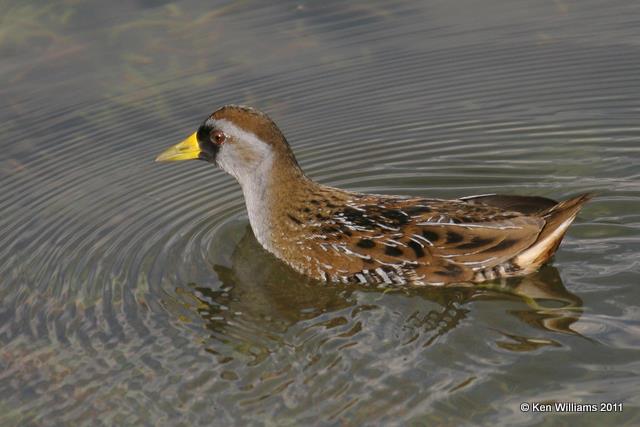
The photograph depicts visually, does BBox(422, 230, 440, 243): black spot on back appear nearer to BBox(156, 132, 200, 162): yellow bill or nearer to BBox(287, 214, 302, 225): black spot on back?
BBox(287, 214, 302, 225): black spot on back

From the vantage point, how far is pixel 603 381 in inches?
300

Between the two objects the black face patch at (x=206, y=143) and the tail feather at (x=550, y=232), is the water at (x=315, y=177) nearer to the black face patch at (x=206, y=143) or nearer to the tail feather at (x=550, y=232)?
the tail feather at (x=550, y=232)

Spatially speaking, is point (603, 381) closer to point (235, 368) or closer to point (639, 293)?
point (639, 293)

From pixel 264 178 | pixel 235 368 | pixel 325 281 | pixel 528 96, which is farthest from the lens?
pixel 528 96

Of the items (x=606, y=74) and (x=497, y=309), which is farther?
(x=606, y=74)

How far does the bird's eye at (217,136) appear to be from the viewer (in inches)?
404

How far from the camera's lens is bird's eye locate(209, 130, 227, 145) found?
33.7ft

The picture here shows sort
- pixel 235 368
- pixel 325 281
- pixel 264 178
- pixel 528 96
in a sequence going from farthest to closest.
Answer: pixel 528 96
pixel 264 178
pixel 325 281
pixel 235 368

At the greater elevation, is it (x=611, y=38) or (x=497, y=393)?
(x=611, y=38)

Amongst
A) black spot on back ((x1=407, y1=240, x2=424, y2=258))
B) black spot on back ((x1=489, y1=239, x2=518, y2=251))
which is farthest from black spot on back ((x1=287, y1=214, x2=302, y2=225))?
black spot on back ((x1=489, y1=239, x2=518, y2=251))

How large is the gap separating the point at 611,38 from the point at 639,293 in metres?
4.72

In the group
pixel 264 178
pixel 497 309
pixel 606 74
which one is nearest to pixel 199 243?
pixel 264 178

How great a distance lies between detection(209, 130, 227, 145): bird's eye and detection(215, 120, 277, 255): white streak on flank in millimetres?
45

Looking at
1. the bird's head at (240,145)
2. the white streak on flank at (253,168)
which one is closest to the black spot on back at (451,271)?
the white streak on flank at (253,168)
